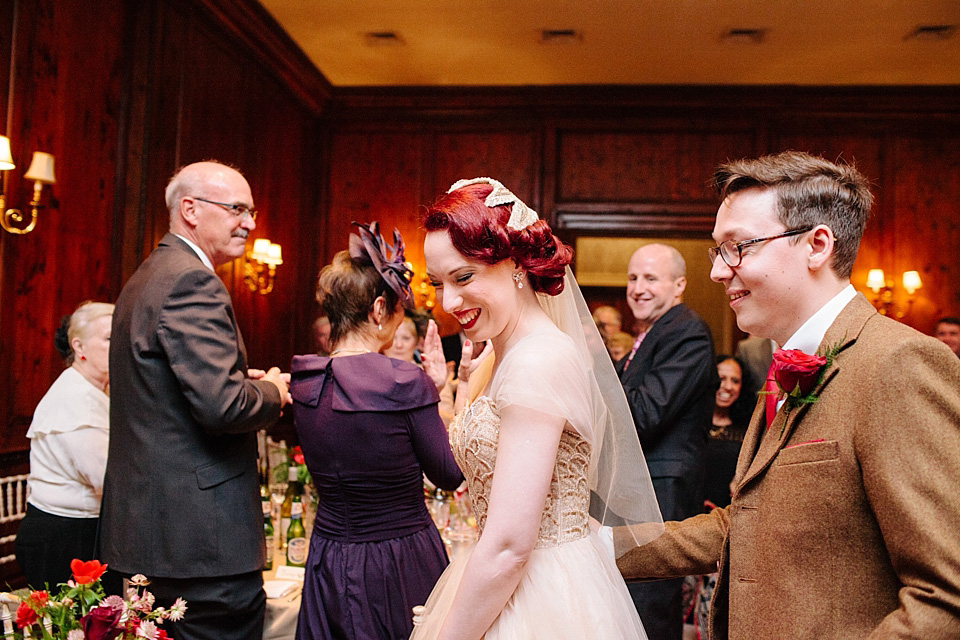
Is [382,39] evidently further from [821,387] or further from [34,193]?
[821,387]

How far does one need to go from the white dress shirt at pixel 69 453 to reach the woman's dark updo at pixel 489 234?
1.77 m

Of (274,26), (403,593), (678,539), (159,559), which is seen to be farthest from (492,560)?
(274,26)

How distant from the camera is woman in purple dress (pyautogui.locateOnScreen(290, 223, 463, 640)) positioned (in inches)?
79.6

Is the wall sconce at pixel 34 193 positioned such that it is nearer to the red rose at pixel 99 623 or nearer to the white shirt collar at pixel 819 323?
the red rose at pixel 99 623

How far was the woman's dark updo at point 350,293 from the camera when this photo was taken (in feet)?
7.09

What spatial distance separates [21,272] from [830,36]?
577cm

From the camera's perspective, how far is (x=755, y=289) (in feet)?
4.21

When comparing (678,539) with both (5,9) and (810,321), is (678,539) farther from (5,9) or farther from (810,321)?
(5,9)

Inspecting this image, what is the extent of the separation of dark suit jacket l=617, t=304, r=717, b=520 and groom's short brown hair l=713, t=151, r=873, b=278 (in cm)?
168

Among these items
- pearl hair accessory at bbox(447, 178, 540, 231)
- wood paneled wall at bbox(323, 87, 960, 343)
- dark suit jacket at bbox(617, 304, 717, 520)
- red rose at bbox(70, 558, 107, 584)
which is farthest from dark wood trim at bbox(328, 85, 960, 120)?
red rose at bbox(70, 558, 107, 584)


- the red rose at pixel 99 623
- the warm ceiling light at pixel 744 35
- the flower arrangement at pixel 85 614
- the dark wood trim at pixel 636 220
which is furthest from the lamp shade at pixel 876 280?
the red rose at pixel 99 623

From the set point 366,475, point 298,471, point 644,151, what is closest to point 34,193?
point 298,471

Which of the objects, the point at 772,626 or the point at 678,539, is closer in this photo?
the point at 772,626

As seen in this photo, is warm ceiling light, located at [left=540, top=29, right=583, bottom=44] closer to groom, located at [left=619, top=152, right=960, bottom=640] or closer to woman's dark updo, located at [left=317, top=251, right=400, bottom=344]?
woman's dark updo, located at [left=317, top=251, right=400, bottom=344]
